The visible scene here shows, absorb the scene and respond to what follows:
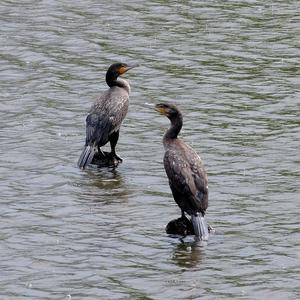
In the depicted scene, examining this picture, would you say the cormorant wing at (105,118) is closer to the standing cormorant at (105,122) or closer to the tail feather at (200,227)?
the standing cormorant at (105,122)

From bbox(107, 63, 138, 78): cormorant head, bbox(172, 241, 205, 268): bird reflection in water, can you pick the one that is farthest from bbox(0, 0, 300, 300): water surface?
bbox(107, 63, 138, 78): cormorant head

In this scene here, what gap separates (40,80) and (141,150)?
184 inches

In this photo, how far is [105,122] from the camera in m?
18.6

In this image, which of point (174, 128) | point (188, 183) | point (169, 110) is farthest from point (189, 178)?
point (169, 110)

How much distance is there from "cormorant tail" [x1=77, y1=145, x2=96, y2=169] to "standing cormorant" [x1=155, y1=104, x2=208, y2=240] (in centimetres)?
268

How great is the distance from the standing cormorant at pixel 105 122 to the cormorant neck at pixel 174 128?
235 cm

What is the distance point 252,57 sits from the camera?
2472 centimetres

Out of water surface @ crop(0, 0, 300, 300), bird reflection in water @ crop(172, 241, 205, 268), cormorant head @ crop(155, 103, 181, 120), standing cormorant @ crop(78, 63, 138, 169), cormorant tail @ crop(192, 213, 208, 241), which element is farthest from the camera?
standing cormorant @ crop(78, 63, 138, 169)

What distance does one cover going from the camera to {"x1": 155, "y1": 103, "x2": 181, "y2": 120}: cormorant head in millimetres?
16337

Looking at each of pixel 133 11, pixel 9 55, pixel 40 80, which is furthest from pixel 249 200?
pixel 133 11

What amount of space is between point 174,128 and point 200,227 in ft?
5.79

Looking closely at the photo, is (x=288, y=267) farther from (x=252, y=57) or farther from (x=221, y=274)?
(x=252, y=57)

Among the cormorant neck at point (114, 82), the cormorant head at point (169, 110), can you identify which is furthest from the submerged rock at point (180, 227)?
the cormorant neck at point (114, 82)

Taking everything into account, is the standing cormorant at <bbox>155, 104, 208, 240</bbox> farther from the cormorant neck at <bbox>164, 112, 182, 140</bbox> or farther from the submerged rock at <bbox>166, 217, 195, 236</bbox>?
the cormorant neck at <bbox>164, 112, 182, 140</bbox>
